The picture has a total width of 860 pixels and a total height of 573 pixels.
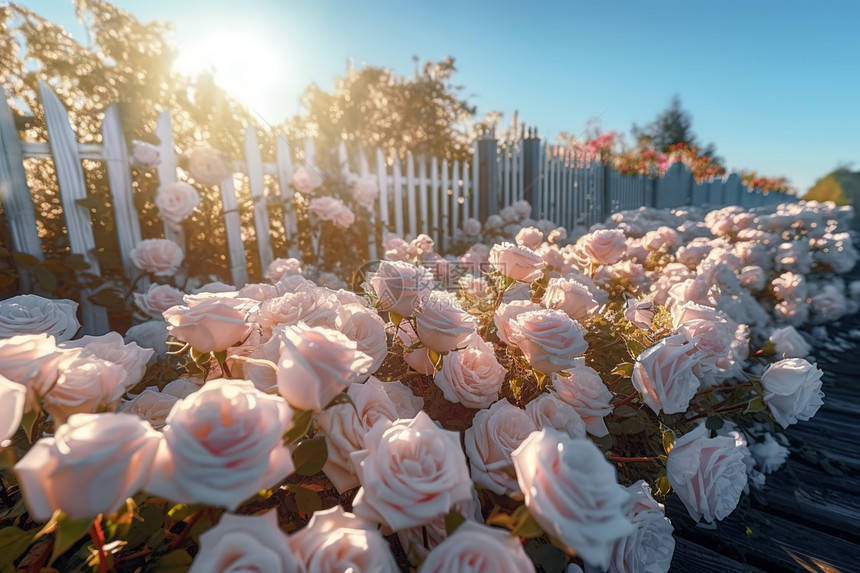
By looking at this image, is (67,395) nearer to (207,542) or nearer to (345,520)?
(207,542)

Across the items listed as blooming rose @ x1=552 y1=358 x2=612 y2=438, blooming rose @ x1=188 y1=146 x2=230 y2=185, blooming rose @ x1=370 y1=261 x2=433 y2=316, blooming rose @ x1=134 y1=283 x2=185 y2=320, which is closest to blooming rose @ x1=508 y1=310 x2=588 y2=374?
blooming rose @ x1=552 y1=358 x2=612 y2=438

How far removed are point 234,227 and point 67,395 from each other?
8.85ft

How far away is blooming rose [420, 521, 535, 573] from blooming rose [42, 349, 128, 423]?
1.91 feet

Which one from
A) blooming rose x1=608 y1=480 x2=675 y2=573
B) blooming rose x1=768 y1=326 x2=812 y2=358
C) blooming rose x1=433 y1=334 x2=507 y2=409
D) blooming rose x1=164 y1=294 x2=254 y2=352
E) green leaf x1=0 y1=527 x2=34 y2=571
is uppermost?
blooming rose x1=164 y1=294 x2=254 y2=352

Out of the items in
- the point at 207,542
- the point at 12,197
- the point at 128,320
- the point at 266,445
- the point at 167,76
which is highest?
the point at 167,76

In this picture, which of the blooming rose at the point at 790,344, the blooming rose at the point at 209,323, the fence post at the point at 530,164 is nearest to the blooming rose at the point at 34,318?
the blooming rose at the point at 209,323

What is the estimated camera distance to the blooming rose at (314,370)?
0.53m

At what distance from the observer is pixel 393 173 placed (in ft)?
14.5

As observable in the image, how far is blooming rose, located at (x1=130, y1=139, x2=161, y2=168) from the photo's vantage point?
248 cm

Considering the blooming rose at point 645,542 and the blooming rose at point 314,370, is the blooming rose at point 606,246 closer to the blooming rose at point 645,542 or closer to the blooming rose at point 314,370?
the blooming rose at point 645,542

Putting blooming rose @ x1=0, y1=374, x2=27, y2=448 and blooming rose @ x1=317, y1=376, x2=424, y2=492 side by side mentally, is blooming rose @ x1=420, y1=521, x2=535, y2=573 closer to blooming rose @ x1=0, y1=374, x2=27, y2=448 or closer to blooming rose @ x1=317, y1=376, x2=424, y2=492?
blooming rose @ x1=317, y1=376, x2=424, y2=492

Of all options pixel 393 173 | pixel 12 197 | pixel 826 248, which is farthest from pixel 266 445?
pixel 826 248

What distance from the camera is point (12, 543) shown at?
56cm

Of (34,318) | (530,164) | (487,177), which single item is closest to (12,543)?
(34,318)
